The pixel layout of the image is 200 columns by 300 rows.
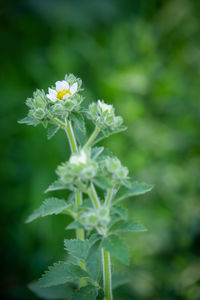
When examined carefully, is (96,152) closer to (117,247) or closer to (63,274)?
(117,247)

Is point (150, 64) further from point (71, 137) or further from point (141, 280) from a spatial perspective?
point (71, 137)

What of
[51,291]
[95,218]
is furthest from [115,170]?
[51,291]

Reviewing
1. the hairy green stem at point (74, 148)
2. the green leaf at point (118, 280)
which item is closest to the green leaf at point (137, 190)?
the hairy green stem at point (74, 148)

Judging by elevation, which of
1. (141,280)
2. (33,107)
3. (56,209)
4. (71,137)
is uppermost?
(33,107)

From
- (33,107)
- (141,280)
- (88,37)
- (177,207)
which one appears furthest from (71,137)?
(88,37)

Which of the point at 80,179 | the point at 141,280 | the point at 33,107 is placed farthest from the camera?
the point at 141,280

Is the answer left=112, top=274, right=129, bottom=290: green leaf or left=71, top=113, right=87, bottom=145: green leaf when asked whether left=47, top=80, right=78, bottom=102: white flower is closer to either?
left=71, top=113, right=87, bottom=145: green leaf

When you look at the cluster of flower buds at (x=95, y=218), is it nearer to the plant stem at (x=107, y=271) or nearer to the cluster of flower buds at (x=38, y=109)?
the plant stem at (x=107, y=271)
